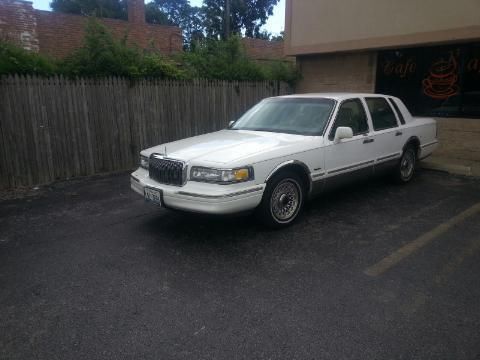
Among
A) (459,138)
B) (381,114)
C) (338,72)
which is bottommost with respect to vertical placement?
(459,138)

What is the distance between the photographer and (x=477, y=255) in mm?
3979

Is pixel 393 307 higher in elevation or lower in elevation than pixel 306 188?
lower

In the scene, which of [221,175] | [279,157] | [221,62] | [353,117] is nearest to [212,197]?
[221,175]

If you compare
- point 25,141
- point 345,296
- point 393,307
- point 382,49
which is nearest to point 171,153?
point 345,296

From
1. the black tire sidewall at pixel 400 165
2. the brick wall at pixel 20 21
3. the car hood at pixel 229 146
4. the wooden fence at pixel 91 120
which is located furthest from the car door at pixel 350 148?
the brick wall at pixel 20 21

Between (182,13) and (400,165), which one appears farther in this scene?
(182,13)

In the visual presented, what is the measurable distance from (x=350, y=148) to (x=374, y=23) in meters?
5.94

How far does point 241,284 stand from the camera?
3.45 meters

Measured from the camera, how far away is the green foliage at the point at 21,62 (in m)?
6.64

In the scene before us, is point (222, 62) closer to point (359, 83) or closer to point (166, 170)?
point (359, 83)

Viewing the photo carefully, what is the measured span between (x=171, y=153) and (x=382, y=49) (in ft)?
25.5

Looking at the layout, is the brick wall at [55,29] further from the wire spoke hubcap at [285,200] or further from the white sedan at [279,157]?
the wire spoke hubcap at [285,200]

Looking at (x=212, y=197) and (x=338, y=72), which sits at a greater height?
(x=338, y=72)

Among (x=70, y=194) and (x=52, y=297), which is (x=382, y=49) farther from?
(x=52, y=297)
